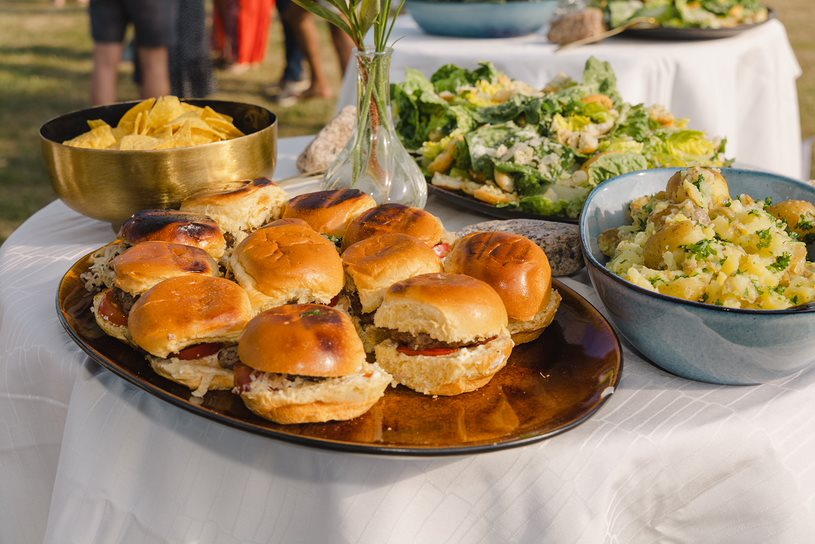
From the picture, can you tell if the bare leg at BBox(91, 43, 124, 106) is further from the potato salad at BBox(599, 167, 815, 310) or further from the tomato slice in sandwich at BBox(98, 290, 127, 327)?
the potato salad at BBox(599, 167, 815, 310)

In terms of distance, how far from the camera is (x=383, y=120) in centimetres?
211

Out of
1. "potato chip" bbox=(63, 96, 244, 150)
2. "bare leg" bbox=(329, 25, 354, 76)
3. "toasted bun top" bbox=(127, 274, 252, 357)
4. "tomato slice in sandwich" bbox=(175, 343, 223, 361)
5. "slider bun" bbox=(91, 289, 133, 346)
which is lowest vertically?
"bare leg" bbox=(329, 25, 354, 76)

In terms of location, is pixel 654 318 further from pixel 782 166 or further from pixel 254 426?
pixel 782 166

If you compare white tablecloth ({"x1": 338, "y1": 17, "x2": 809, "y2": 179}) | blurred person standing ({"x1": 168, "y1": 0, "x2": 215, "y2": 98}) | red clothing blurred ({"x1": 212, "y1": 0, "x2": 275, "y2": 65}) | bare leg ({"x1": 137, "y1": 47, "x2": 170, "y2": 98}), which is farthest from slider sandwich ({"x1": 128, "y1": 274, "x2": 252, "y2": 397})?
red clothing blurred ({"x1": 212, "y1": 0, "x2": 275, "y2": 65})

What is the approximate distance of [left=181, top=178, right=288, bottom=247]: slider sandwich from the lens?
1.83 m

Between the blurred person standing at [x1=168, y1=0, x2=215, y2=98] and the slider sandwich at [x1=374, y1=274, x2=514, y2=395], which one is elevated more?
the slider sandwich at [x1=374, y1=274, x2=514, y2=395]

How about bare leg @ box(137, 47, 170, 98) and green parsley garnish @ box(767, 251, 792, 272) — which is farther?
bare leg @ box(137, 47, 170, 98)

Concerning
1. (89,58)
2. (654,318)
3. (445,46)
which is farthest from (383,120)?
(89,58)

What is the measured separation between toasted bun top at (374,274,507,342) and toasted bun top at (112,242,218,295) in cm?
40

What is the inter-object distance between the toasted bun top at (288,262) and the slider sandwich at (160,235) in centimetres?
11

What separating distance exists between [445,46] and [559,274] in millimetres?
2318

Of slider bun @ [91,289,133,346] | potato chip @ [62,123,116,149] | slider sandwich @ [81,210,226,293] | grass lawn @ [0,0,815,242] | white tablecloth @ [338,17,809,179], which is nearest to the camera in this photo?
slider bun @ [91,289,133,346]

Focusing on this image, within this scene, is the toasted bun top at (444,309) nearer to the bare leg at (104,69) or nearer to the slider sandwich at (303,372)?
the slider sandwich at (303,372)

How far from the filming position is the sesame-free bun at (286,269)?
149 cm
